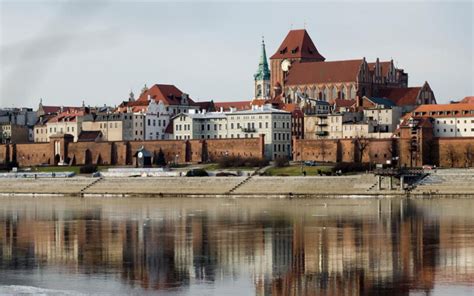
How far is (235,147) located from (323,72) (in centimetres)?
2365

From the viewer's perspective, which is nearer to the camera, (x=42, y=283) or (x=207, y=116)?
(x=42, y=283)

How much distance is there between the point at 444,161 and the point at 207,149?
26.4 meters

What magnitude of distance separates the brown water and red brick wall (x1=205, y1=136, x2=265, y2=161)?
4625 centimetres

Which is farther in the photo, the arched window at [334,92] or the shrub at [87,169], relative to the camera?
the arched window at [334,92]

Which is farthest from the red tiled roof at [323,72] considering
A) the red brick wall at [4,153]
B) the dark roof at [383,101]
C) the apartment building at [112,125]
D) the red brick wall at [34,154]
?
the red brick wall at [4,153]

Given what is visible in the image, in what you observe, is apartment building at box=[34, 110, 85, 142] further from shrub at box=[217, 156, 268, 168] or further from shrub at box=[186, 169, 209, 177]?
shrub at box=[186, 169, 209, 177]

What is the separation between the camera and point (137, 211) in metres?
76.1

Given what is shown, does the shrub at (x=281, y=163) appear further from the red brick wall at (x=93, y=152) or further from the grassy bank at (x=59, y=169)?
the red brick wall at (x=93, y=152)

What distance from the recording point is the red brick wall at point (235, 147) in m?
125

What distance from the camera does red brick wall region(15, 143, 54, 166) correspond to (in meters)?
136

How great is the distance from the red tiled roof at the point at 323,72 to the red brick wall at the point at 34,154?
1151 inches

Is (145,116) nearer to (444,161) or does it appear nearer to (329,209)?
(444,161)

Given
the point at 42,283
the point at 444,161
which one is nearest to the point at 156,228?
the point at 42,283

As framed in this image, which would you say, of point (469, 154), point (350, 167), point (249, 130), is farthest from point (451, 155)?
point (249, 130)
